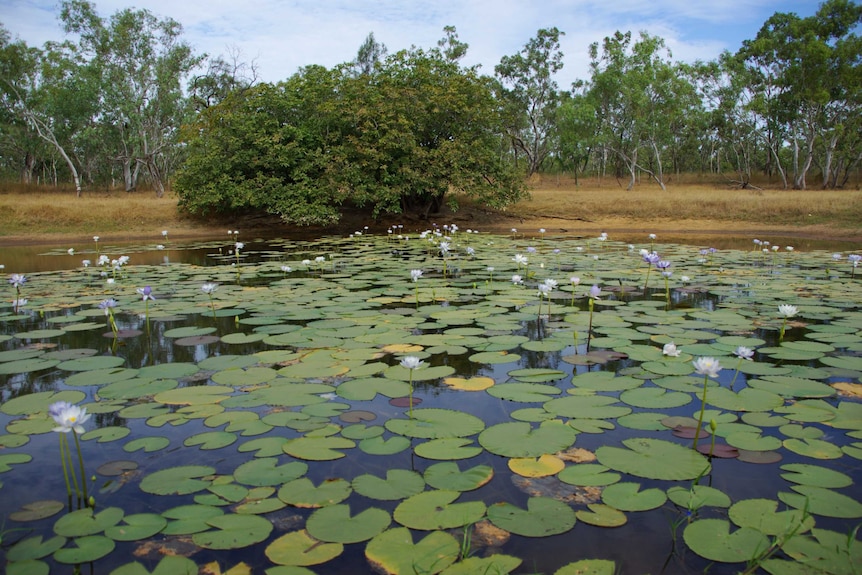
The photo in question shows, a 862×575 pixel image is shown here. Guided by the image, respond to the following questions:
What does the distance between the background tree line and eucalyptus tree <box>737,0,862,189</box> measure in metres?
0.07

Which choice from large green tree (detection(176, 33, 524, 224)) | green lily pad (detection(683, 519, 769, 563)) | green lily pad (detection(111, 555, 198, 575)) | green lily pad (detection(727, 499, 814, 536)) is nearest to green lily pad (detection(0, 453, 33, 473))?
green lily pad (detection(111, 555, 198, 575))

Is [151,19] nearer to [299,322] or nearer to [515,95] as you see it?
[515,95]

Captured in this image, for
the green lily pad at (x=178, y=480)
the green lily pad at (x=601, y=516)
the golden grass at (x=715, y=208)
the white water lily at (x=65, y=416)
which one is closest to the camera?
the green lily pad at (x=601, y=516)

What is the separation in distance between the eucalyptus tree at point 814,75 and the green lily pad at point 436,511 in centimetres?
2783

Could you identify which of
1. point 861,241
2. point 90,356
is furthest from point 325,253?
point 861,241

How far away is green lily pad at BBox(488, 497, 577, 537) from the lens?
1.84 m

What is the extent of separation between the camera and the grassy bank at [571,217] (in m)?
15.3

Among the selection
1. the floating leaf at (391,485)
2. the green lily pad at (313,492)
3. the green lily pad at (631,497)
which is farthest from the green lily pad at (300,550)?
the green lily pad at (631,497)

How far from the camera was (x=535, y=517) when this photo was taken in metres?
1.91

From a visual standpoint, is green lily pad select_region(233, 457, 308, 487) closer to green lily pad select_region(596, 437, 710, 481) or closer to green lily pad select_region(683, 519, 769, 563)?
green lily pad select_region(596, 437, 710, 481)

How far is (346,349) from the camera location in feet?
13.0

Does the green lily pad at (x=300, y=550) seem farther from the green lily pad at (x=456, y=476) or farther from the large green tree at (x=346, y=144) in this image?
the large green tree at (x=346, y=144)

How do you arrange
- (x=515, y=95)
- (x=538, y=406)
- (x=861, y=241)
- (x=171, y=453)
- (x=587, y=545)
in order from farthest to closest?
(x=515, y=95) → (x=861, y=241) → (x=538, y=406) → (x=171, y=453) → (x=587, y=545)

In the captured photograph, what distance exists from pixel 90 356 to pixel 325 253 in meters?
7.02
